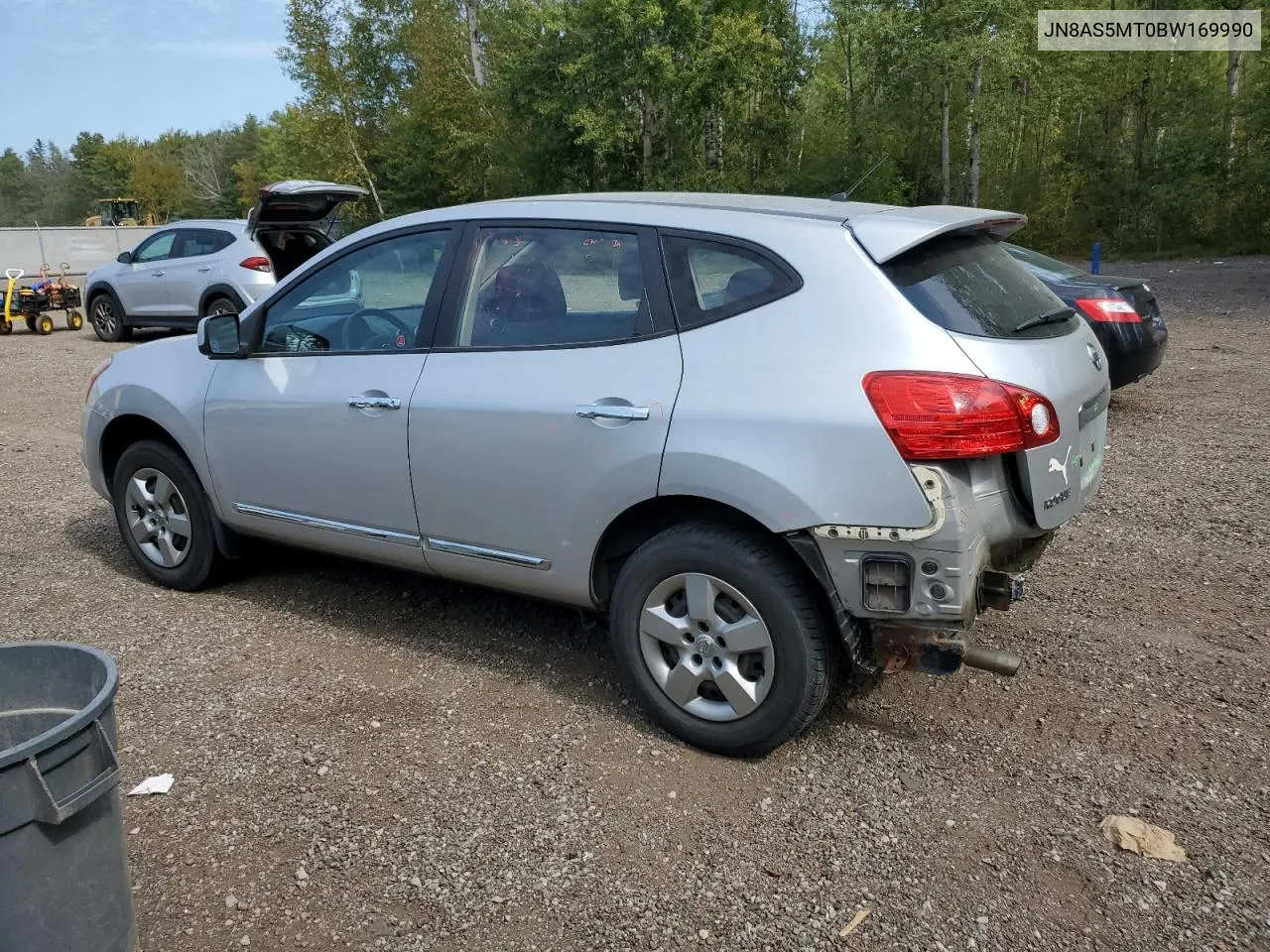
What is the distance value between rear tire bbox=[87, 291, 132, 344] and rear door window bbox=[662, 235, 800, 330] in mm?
14911

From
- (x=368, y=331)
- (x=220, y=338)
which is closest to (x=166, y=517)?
(x=220, y=338)

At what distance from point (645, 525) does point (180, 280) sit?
43.5ft

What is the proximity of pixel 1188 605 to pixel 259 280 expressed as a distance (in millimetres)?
12297

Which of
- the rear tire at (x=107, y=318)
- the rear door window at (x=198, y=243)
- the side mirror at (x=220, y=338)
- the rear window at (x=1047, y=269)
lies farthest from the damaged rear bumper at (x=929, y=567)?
the rear tire at (x=107, y=318)

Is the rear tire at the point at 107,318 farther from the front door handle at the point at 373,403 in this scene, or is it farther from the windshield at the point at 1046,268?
the front door handle at the point at 373,403

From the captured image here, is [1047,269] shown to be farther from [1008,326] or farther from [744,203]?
[1008,326]

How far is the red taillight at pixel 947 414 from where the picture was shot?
2916mm

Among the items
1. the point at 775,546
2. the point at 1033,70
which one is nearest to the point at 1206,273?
the point at 1033,70

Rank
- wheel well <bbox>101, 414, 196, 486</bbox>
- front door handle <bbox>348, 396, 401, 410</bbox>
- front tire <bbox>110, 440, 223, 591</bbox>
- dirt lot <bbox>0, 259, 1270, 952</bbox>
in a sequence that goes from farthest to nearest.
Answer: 1. wheel well <bbox>101, 414, 196, 486</bbox>
2. front tire <bbox>110, 440, 223, 591</bbox>
3. front door handle <bbox>348, 396, 401, 410</bbox>
4. dirt lot <bbox>0, 259, 1270, 952</bbox>

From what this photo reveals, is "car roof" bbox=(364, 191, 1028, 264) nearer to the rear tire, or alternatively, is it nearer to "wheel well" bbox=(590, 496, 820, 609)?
"wheel well" bbox=(590, 496, 820, 609)

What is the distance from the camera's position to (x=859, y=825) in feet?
10.1

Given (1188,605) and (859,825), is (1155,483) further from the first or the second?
(859,825)

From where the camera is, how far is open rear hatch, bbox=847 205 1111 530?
308 cm

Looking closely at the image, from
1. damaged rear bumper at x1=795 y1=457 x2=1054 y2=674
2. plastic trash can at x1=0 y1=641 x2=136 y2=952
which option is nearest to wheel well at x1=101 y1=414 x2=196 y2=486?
plastic trash can at x1=0 y1=641 x2=136 y2=952
